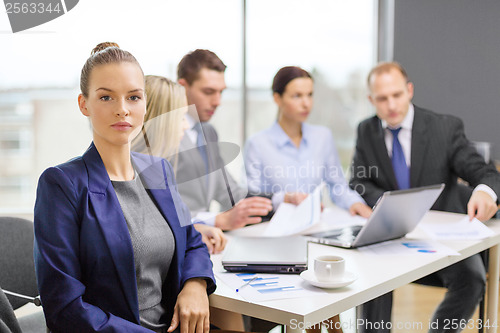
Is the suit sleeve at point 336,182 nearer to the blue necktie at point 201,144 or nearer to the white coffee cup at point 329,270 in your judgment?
the blue necktie at point 201,144

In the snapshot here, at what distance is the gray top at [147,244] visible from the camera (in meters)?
1.29

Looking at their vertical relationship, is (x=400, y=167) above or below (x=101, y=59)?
below

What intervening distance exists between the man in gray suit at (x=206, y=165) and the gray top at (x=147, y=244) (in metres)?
0.54

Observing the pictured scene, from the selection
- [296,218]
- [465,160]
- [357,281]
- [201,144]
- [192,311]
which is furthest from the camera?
[465,160]

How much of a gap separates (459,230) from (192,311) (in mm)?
1204

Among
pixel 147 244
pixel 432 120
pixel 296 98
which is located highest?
pixel 296 98

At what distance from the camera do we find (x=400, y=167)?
8.41 ft

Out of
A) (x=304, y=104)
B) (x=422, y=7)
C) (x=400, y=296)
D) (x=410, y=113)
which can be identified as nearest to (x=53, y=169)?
(x=304, y=104)

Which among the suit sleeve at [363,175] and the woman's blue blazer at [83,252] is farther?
the suit sleeve at [363,175]

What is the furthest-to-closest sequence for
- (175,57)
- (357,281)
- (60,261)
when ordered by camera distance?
1. (175,57)
2. (357,281)
3. (60,261)

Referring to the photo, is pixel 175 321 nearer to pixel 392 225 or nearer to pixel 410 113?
pixel 392 225

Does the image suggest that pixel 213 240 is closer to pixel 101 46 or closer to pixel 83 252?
pixel 83 252

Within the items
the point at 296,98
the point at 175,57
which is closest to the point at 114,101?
the point at 296,98

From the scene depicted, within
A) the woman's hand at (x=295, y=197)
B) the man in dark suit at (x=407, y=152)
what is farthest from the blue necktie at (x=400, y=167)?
the woman's hand at (x=295, y=197)
